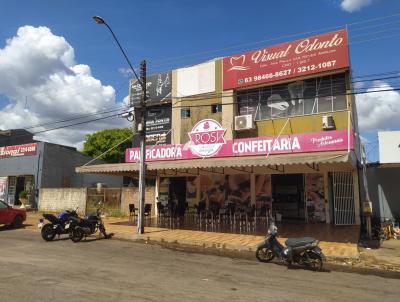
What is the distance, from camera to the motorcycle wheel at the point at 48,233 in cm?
1436

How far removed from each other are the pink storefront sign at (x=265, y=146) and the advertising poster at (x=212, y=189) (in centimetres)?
274

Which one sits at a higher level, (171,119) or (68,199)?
(171,119)

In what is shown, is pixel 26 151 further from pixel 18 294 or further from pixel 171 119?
pixel 18 294

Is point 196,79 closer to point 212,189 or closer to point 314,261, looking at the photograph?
point 212,189

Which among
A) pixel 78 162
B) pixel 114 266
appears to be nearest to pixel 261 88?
pixel 114 266

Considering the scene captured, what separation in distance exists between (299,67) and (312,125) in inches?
116

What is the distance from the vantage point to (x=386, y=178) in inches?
741

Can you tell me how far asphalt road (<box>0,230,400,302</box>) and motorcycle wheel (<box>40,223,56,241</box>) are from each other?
7.65ft

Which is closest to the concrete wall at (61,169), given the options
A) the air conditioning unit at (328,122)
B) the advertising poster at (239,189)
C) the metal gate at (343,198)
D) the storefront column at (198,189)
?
the storefront column at (198,189)

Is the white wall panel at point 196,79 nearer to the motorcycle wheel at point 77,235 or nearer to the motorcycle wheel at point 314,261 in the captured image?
the motorcycle wheel at point 77,235

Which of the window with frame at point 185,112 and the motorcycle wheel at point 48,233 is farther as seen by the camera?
the window with frame at point 185,112

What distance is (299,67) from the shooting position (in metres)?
19.2

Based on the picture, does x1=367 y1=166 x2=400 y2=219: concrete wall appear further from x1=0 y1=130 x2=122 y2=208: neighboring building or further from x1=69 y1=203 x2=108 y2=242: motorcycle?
x1=0 y1=130 x2=122 y2=208: neighboring building

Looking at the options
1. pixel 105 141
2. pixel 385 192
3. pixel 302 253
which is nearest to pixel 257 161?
pixel 302 253
